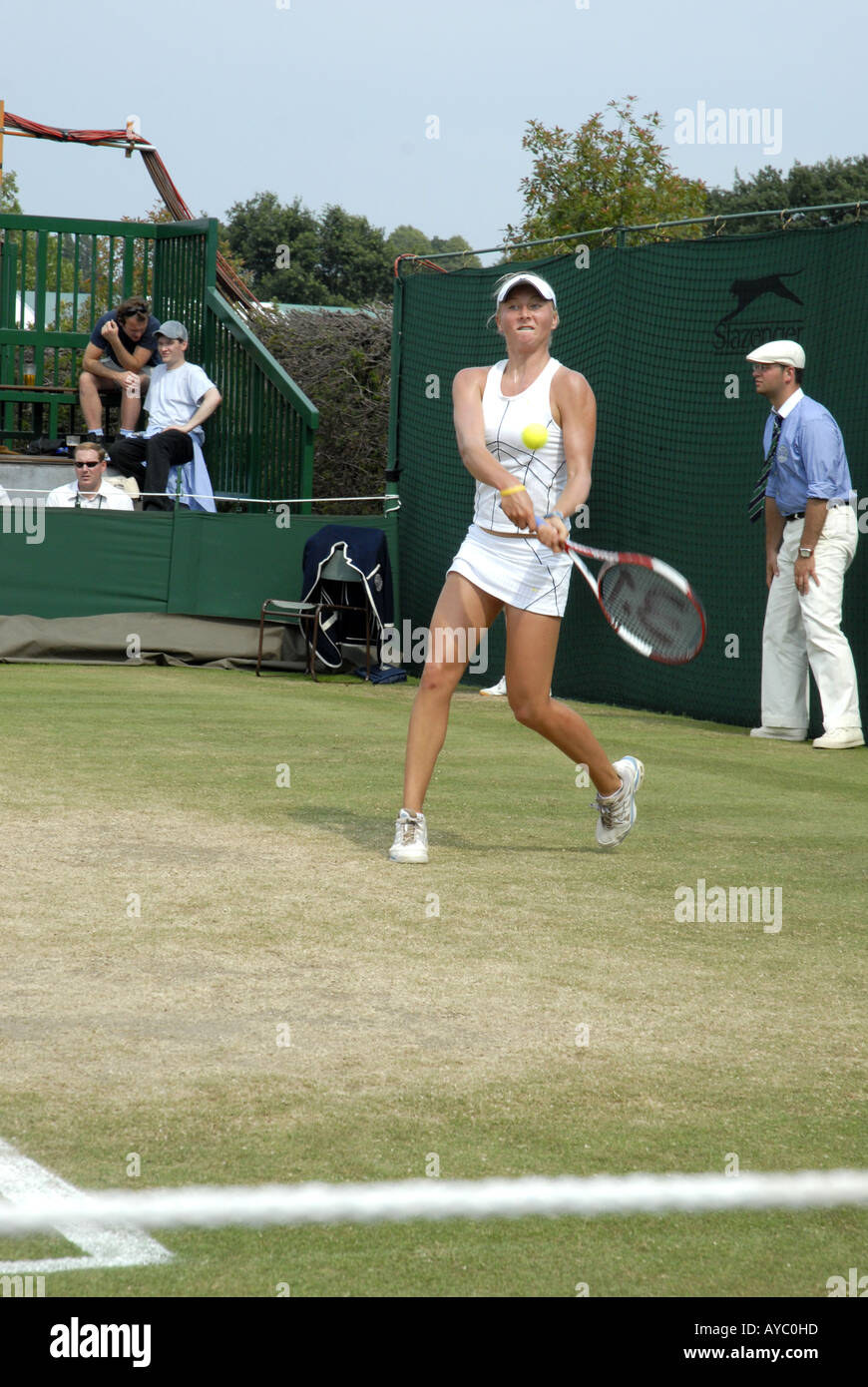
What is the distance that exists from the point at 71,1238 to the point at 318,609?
11142mm

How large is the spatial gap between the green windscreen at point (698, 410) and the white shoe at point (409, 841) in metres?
5.45

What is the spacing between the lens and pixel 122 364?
55.0 feet

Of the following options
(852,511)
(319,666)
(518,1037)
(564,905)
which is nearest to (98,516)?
(319,666)

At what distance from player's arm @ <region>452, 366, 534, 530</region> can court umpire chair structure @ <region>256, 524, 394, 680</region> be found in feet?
25.4

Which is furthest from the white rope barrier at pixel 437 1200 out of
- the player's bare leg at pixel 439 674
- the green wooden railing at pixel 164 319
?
the green wooden railing at pixel 164 319

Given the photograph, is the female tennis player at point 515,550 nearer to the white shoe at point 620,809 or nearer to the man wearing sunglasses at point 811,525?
the white shoe at point 620,809

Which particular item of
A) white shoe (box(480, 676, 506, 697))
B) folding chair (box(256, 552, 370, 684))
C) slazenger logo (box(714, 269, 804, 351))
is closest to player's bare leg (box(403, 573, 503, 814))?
slazenger logo (box(714, 269, 804, 351))

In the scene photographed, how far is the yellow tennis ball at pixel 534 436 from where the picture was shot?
Result: 625 cm

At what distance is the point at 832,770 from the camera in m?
9.52

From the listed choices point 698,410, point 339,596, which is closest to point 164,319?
point 339,596

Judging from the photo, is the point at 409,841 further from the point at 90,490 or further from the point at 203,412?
the point at 203,412
